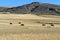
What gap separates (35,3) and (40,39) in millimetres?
156830

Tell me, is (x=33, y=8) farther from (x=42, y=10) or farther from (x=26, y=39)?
→ (x=26, y=39)

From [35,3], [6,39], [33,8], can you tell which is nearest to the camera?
[6,39]

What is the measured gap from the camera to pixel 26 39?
18.3m

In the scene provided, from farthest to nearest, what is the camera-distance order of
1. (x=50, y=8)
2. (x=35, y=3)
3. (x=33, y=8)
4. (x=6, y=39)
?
(x=35, y=3)
(x=33, y=8)
(x=50, y=8)
(x=6, y=39)

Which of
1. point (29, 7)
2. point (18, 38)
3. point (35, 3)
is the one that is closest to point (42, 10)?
point (29, 7)

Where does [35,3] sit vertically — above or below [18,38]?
below

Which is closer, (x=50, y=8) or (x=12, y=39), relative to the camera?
(x=12, y=39)

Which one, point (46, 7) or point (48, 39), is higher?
point (48, 39)

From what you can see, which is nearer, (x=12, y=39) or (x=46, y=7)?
(x=12, y=39)

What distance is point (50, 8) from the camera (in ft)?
469

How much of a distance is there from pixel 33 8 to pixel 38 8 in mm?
5007

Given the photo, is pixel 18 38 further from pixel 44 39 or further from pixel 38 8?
pixel 38 8

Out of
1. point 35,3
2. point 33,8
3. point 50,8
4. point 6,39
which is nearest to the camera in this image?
point 6,39

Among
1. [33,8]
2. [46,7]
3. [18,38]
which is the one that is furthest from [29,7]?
[18,38]
